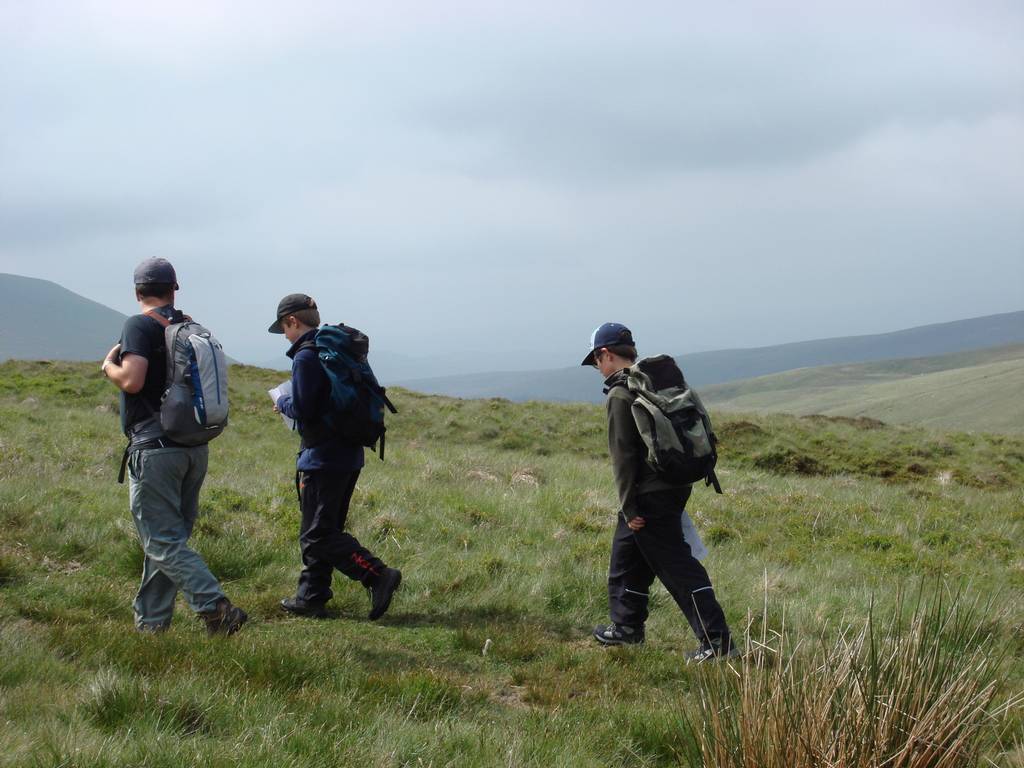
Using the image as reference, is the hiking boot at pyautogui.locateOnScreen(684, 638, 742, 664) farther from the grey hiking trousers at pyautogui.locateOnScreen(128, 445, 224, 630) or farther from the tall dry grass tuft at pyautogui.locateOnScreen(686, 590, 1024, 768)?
the grey hiking trousers at pyautogui.locateOnScreen(128, 445, 224, 630)

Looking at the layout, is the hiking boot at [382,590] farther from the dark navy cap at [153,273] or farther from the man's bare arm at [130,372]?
the dark navy cap at [153,273]

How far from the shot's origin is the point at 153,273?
592 cm

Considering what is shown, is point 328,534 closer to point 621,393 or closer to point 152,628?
point 152,628

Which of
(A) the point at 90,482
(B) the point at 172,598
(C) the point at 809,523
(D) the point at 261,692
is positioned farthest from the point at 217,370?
(C) the point at 809,523

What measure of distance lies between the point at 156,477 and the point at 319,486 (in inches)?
50.0

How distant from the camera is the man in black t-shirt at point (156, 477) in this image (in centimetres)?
574

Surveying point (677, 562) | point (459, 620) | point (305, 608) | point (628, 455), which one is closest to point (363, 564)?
point (305, 608)

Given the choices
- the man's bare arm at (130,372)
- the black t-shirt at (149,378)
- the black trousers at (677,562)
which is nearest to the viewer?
the man's bare arm at (130,372)

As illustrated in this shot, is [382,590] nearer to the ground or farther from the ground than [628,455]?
nearer to the ground

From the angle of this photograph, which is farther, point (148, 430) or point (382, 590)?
point (382, 590)

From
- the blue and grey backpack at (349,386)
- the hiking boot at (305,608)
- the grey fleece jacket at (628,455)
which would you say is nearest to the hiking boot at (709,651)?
the grey fleece jacket at (628,455)

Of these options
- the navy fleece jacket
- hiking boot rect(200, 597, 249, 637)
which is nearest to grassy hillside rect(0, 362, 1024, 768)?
hiking boot rect(200, 597, 249, 637)

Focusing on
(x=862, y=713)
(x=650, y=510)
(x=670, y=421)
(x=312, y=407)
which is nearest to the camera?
(x=862, y=713)

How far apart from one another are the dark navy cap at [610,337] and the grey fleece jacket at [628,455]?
1.08 ft
